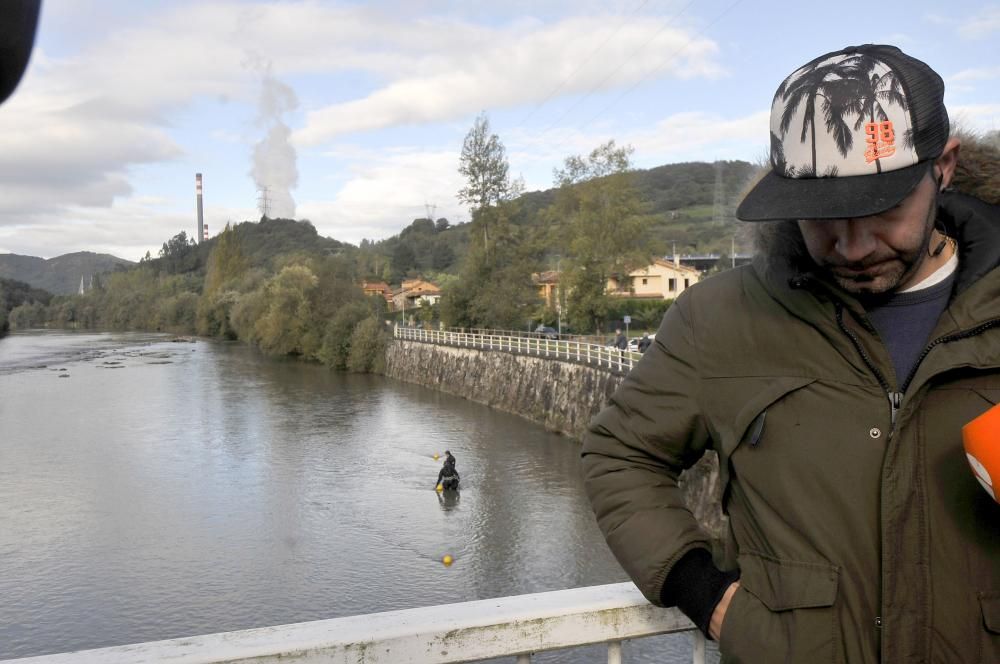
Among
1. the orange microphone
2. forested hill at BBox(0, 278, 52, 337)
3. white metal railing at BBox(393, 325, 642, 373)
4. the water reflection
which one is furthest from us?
forested hill at BBox(0, 278, 52, 337)

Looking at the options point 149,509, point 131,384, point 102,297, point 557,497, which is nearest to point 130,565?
point 149,509

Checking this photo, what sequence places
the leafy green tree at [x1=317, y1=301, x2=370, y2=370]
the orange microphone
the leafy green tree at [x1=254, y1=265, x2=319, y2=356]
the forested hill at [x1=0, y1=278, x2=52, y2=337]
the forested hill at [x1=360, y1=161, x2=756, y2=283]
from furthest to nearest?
the forested hill at [x1=360, y1=161, x2=756, y2=283], the forested hill at [x1=0, y1=278, x2=52, y2=337], the leafy green tree at [x1=254, y1=265, x2=319, y2=356], the leafy green tree at [x1=317, y1=301, x2=370, y2=370], the orange microphone

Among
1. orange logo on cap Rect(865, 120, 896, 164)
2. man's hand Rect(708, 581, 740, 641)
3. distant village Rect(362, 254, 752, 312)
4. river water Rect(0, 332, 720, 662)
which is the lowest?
river water Rect(0, 332, 720, 662)

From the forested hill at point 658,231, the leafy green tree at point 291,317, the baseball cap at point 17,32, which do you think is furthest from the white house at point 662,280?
the baseball cap at point 17,32

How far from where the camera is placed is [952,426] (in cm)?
132

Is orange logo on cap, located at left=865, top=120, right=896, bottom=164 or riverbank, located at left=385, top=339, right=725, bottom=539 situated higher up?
orange logo on cap, located at left=865, top=120, right=896, bottom=164

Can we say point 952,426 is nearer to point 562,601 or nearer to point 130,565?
point 562,601

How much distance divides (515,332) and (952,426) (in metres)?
38.2

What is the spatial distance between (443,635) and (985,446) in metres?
1.01

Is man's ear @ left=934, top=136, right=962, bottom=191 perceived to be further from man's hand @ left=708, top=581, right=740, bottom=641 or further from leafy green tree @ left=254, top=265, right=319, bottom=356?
leafy green tree @ left=254, top=265, right=319, bottom=356

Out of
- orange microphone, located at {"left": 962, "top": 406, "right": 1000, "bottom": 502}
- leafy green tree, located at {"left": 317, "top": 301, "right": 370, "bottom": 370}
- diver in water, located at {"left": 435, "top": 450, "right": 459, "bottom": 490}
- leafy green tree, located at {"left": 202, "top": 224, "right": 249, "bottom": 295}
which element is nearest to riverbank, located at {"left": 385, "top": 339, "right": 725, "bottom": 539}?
leafy green tree, located at {"left": 317, "top": 301, "right": 370, "bottom": 370}

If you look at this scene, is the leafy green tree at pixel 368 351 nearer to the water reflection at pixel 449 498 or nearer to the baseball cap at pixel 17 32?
the water reflection at pixel 449 498

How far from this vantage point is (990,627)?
1.27m

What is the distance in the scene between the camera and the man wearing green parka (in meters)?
1.30
